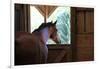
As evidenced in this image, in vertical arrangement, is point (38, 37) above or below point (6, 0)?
below

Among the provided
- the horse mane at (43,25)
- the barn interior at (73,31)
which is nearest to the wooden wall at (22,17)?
the barn interior at (73,31)

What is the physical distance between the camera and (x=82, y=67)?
2211 mm

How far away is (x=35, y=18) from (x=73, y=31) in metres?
0.45

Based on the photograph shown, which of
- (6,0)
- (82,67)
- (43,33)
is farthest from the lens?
(82,67)

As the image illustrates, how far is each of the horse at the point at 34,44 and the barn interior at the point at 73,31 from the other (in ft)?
0.19

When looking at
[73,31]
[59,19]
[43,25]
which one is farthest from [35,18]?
[73,31]


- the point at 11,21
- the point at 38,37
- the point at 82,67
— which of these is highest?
the point at 11,21

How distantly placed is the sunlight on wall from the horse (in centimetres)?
4

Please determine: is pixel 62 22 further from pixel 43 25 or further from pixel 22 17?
pixel 22 17

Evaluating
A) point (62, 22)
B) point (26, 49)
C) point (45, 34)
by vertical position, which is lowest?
point (26, 49)

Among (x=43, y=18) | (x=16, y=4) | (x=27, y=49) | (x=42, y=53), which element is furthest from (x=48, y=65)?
(x=16, y=4)

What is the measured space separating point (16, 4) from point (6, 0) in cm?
10

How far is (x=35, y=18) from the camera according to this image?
79.7 inches

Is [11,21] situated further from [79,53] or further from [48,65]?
[79,53]
